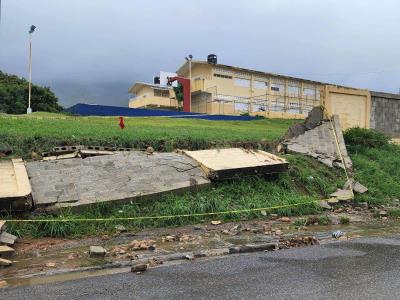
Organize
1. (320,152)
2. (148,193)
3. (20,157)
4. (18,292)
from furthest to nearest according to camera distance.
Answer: (320,152) < (20,157) < (148,193) < (18,292)

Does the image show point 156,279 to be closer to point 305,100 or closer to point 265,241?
point 265,241

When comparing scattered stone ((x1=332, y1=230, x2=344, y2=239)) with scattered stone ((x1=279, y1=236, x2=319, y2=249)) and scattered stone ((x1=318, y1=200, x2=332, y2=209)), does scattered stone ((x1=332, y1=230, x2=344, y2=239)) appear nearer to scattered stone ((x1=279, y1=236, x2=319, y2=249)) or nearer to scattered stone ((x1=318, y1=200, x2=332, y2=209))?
scattered stone ((x1=279, y1=236, x2=319, y2=249))

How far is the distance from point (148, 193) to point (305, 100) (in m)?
54.1

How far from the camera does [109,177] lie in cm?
1080

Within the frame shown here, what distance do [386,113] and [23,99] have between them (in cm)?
3933

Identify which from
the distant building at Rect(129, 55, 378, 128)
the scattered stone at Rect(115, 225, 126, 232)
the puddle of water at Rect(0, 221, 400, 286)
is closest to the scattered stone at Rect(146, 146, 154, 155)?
the scattered stone at Rect(115, 225, 126, 232)

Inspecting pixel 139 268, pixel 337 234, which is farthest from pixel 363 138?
pixel 139 268

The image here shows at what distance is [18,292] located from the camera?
570 cm

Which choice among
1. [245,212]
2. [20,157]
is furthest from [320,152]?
[20,157]

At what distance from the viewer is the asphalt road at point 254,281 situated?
552 centimetres

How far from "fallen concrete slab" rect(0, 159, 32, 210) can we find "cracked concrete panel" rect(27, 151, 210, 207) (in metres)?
0.23

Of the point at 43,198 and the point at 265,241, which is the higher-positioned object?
the point at 43,198

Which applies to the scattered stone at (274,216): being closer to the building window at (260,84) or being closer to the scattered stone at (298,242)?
the scattered stone at (298,242)

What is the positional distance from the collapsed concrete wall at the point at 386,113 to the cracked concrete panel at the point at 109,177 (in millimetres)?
10938
